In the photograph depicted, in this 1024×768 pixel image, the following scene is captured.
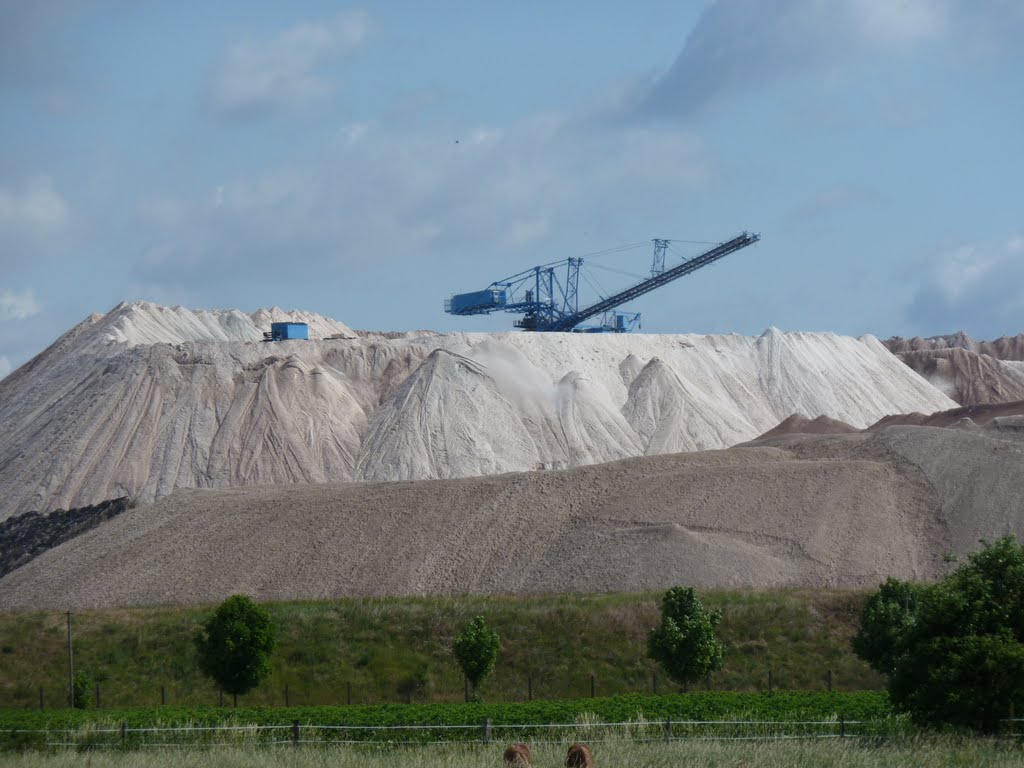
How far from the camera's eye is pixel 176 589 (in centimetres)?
4466

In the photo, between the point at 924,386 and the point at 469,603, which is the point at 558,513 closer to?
the point at 469,603

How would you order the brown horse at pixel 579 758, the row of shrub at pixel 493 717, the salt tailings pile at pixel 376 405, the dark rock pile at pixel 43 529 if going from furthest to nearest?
the salt tailings pile at pixel 376 405
the dark rock pile at pixel 43 529
the row of shrub at pixel 493 717
the brown horse at pixel 579 758

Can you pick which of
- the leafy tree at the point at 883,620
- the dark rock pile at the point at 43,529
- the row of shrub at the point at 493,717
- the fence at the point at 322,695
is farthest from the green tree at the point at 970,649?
the dark rock pile at the point at 43,529

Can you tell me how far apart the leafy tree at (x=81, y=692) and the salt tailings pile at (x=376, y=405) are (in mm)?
33694

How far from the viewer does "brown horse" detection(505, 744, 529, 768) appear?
2069 centimetres

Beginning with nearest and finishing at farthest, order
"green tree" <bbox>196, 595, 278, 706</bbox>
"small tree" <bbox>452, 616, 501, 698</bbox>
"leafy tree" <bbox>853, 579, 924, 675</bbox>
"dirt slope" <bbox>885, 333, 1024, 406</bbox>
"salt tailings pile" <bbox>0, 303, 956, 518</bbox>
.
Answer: "leafy tree" <bbox>853, 579, 924, 675</bbox> → "small tree" <bbox>452, 616, 501, 698</bbox> → "green tree" <bbox>196, 595, 278, 706</bbox> → "salt tailings pile" <bbox>0, 303, 956, 518</bbox> → "dirt slope" <bbox>885, 333, 1024, 406</bbox>

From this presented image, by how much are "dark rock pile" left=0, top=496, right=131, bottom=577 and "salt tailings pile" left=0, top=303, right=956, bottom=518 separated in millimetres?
5806

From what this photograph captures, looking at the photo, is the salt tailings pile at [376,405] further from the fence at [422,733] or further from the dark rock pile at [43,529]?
the fence at [422,733]

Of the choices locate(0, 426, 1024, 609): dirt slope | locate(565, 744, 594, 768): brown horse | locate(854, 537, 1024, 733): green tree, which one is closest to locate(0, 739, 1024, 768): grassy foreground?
locate(565, 744, 594, 768): brown horse

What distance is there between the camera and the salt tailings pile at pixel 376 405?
68875mm

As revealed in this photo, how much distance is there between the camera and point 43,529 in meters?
57.7

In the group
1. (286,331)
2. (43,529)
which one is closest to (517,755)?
(43,529)

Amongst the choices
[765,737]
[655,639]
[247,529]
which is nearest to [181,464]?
[247,529]

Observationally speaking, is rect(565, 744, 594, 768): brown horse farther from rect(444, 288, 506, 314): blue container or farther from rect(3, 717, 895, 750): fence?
rect(444, 288, 506, 314): blue container
